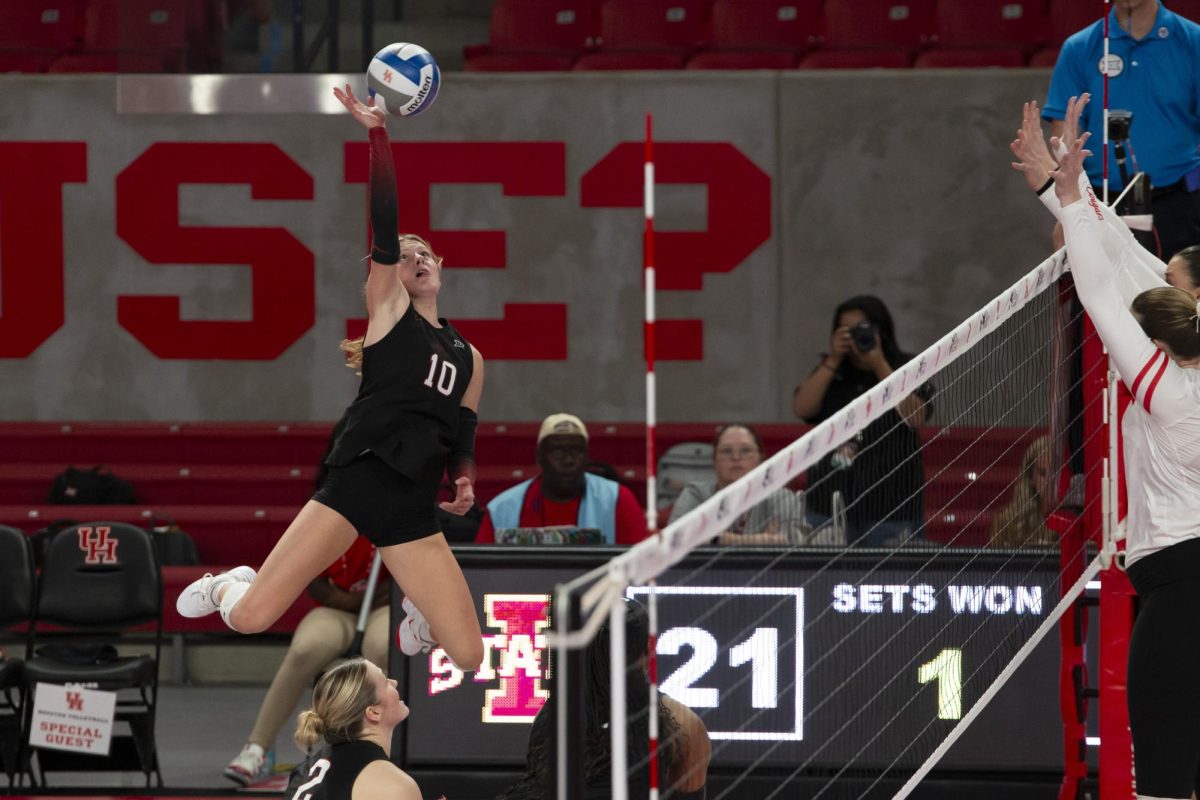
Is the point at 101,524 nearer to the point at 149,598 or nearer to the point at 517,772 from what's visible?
the point at 149,598

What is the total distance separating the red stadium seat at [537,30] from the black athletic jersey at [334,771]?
881 centimetres

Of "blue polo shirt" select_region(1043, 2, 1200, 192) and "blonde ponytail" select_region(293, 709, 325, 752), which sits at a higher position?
"blue polo shirt" select_region(1043, 2, 1200, 192)

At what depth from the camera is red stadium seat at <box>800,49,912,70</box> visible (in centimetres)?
1243

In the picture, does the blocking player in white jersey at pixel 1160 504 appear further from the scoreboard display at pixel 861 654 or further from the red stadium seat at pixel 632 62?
the red stadium seat at pixel 632 62

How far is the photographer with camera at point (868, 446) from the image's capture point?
257 inches

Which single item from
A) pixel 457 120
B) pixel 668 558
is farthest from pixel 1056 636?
pixel 457 120

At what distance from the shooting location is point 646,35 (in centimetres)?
1288

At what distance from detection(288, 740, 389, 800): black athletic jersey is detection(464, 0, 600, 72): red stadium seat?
8.81 meters

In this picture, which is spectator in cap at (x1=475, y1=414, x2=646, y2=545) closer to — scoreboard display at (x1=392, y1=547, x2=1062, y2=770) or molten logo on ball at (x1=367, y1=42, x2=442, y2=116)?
scoreboard display at (x1=392, y1=547, x2=1062, y2=770)

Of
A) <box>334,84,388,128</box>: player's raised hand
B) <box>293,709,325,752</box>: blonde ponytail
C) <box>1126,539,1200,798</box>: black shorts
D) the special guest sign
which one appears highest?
<box>334,84,388,128</box>: player's raised hand

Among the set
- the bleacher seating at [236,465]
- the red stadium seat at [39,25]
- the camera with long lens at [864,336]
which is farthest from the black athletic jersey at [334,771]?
the red stadium seat at [39,25]

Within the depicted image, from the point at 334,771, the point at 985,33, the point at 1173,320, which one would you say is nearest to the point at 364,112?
A: the point at 334,771

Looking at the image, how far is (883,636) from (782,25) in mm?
8122

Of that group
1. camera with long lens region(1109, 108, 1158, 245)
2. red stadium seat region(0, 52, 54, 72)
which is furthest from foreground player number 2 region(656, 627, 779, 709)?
red stadium seat region(0, 52, 54, 72)
